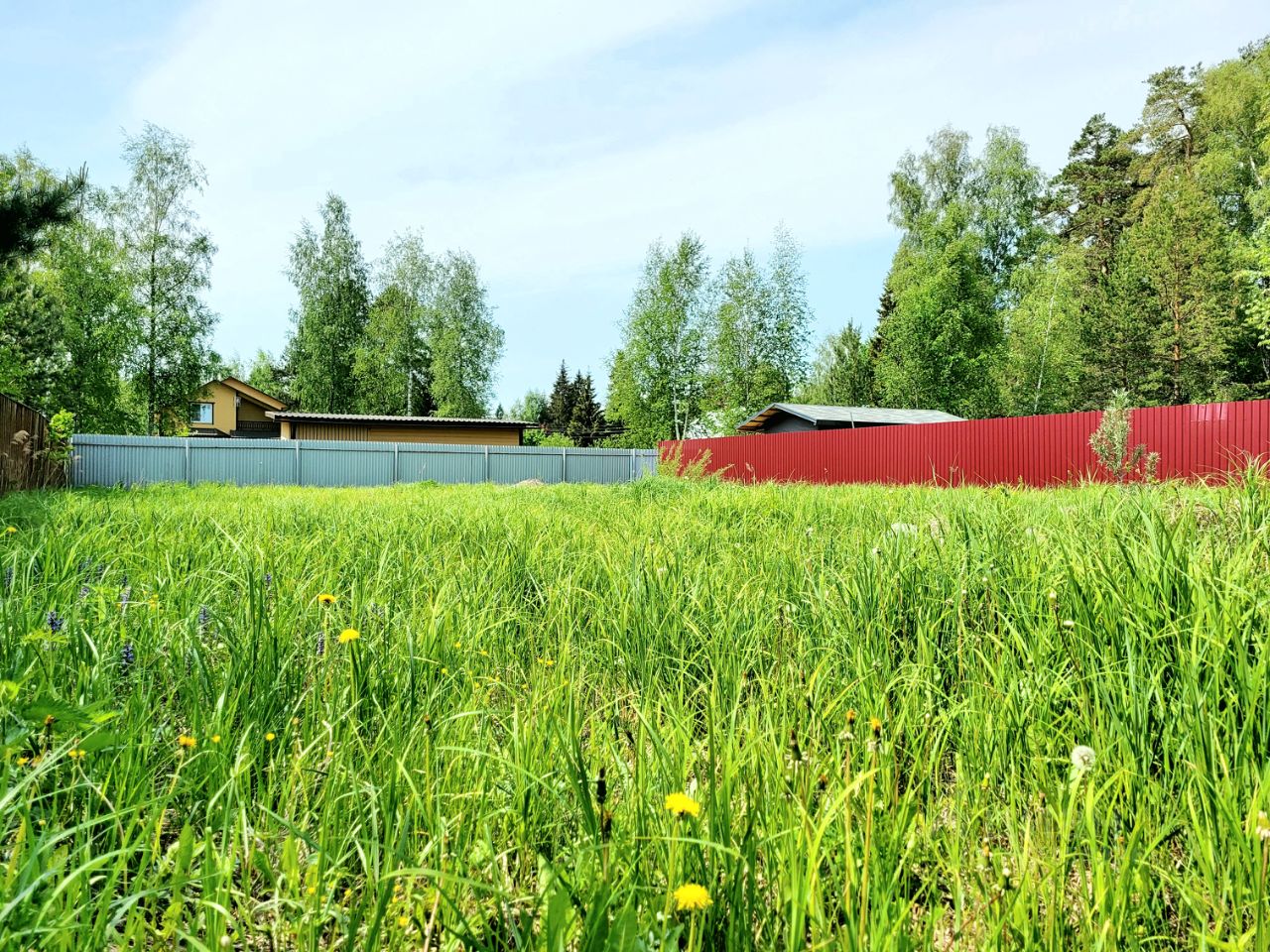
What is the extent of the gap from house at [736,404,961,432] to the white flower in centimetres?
2398

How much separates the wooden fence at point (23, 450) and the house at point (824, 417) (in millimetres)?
20490

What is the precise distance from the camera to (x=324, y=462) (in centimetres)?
2141

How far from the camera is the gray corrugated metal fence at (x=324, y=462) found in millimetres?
18219

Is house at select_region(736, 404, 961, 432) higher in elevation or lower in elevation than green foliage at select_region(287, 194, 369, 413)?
lower

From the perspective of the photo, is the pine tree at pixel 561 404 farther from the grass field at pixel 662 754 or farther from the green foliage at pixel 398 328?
the grass field at pixel 662 754

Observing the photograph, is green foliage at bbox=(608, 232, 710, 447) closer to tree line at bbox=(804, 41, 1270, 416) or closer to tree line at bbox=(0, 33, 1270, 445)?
tree line at bbox=(0, 33, 1270, 445)

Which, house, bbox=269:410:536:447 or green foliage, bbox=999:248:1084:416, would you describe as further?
green foliage, bbox=999:248:1084:416

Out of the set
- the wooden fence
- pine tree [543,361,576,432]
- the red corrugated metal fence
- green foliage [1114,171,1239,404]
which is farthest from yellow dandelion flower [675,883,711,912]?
pine tree [543,361,576,432]

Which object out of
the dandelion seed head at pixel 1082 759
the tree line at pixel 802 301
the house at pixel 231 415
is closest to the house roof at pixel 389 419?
the tree line at pixel 802 301

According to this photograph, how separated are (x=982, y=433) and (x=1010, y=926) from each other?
15.3 metres

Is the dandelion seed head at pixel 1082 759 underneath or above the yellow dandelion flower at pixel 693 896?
above

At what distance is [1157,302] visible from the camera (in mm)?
Answer: 25203

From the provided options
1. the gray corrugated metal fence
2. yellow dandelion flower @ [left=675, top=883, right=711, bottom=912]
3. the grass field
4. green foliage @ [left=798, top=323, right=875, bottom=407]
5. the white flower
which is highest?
green foliage @ [left=798, top=323, right=875, bottom=407]

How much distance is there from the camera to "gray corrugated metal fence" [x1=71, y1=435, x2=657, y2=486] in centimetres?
1822
